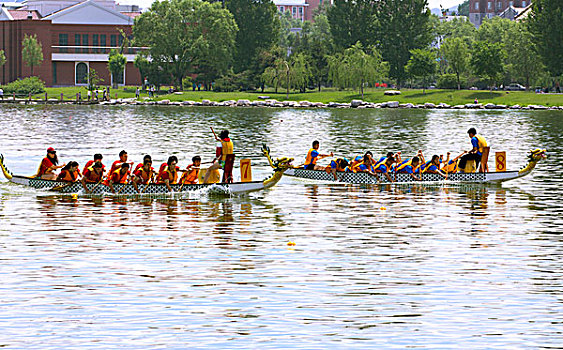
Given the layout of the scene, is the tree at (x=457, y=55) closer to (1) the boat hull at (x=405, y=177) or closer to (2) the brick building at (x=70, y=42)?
(2) the brick building at (x=70, y=42)

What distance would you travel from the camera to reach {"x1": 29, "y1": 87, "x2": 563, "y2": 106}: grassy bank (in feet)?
424

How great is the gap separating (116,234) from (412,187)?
15372 millimetres

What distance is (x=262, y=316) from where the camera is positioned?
16.8m

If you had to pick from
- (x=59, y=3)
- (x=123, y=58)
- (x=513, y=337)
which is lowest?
(x=513, y=337)

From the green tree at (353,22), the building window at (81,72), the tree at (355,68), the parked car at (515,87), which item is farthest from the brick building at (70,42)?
the parked car at (515,87)

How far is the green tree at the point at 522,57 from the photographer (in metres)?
137

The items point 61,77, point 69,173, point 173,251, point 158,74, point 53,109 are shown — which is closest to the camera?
point 173,251

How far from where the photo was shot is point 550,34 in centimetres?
12694

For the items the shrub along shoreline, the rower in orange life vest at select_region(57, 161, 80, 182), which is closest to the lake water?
the rower in orange life vest at select_region(57, 161, 80, 182)

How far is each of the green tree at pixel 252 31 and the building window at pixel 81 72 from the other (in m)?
26.5

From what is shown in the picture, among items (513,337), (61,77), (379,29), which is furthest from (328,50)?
(513,337)

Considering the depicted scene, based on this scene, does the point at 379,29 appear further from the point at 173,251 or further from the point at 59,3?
the point at 173,251

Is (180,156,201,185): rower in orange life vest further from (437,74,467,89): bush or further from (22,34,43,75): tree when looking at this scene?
(22,34,43,75): tree

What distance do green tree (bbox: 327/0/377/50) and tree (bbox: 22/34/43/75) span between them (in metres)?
48.9
